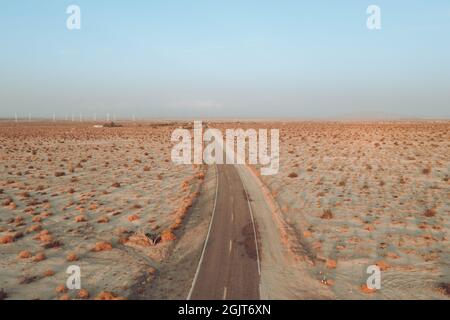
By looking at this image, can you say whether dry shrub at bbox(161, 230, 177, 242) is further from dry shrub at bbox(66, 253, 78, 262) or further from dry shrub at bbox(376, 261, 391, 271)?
dry shrub at bbox(376, 261, 391, 271)

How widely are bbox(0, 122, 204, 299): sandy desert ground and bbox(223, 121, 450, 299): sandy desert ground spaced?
30.6 feet

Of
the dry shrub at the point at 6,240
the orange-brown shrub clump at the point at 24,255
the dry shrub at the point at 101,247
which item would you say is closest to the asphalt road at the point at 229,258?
the dry shrub at the point at 101,247

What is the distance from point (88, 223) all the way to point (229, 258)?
13117mm

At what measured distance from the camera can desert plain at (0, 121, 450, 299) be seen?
57.4 ft

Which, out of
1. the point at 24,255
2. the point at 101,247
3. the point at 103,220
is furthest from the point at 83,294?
the point at 103,220

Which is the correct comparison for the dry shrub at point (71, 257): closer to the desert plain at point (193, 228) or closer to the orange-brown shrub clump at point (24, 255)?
the desert plain at point (193, 228)

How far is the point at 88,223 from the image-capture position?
2656 cm

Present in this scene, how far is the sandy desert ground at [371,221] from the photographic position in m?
18.0

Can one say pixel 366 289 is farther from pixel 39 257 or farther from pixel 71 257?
pixel 39 257

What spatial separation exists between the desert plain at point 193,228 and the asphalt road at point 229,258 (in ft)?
2.62

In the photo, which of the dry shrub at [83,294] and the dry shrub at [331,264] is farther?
the dry shrub at [331,264]

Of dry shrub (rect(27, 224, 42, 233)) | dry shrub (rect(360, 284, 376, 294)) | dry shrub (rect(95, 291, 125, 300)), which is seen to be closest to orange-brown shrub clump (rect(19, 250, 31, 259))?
dry shrub (rect(27, 224, 42, 233))

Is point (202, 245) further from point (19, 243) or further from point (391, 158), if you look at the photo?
point (391, 158)

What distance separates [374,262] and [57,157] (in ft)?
186
